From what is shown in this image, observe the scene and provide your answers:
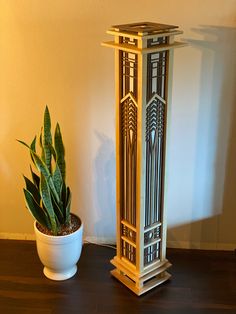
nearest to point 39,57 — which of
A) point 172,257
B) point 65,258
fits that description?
point 65,258

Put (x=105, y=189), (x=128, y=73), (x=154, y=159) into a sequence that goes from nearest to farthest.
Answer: (x=128, y=73)
(x=154, y=159)
(x=105, y=189)

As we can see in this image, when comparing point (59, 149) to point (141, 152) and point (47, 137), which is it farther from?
point (141, 152)

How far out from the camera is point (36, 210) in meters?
2.22

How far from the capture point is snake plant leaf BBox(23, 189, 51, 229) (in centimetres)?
219

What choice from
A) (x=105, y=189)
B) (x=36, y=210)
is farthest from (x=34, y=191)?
(x=105, y=189)

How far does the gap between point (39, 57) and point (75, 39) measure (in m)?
0.20

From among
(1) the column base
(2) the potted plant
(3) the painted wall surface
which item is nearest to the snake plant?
(2) the potted plant

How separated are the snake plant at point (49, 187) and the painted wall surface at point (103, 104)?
0.22 metres

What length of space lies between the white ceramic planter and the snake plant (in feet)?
0.18

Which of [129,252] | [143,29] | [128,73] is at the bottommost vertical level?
[129,252]

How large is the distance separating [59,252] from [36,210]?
231 millimetres

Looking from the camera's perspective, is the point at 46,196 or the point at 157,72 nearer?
the point at 157,72

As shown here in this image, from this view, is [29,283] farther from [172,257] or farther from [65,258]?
[172,257]

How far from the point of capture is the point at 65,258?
226 cm
